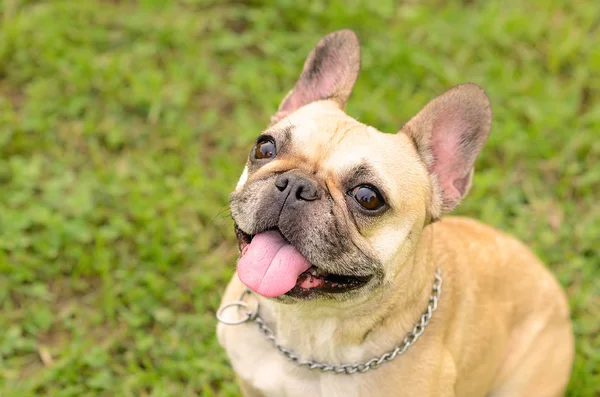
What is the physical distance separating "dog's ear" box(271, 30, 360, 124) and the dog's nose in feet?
2.14

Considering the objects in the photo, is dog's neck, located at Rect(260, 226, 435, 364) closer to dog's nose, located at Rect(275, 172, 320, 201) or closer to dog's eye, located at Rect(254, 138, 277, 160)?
dog's nose, located at Rect(275, 172, 320, 201)

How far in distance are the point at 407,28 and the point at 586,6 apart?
1564 millimetres

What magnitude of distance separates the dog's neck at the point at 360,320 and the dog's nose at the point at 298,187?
506 millimetres

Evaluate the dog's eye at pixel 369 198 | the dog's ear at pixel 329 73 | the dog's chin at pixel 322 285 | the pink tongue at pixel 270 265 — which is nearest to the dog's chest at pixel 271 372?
the dog's chin at pixel 322 285

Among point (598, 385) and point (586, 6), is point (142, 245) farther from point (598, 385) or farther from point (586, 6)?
point (586, 6)

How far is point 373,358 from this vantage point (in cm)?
329

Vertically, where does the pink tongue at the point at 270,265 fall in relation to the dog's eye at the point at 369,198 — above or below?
below

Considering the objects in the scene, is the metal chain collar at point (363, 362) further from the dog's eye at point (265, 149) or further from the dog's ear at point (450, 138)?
the dog's eye at point (265, 149)

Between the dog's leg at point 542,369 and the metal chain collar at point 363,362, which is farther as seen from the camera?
the dog's leg at point 542,369

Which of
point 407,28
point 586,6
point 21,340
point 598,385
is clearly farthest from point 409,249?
point 586,6

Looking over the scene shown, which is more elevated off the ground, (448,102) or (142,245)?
(448,102)

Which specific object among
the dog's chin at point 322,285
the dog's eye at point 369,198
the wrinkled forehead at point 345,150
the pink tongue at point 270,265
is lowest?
the dog's chin at point 322,285

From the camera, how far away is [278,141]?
327cm

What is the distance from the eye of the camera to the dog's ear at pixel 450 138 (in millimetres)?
3305
